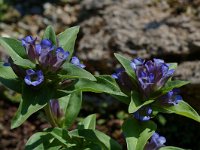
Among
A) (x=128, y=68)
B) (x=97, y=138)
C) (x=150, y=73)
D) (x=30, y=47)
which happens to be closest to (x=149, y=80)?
(x=150, y=73)

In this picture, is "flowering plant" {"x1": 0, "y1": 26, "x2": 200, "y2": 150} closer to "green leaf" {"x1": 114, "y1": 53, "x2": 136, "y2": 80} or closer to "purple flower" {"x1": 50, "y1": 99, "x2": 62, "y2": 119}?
"green leaf" {"x1": 114, "y1": 53, "x2": 136, "y2": 80}

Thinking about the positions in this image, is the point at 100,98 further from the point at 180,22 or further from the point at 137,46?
the point at 180,22

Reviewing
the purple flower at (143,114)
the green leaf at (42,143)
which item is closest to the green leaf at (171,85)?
the purple flower at (143,114)

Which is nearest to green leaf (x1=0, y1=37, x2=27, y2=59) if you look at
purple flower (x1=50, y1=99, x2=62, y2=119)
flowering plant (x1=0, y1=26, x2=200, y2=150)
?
flowering plant (x1=0, y1=26, x2=200, y2=150)

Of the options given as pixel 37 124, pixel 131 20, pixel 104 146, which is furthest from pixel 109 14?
pixel 104 146

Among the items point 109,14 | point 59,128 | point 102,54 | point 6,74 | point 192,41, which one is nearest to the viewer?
point 6,74

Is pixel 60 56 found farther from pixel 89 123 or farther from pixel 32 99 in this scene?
pixel 89 123
